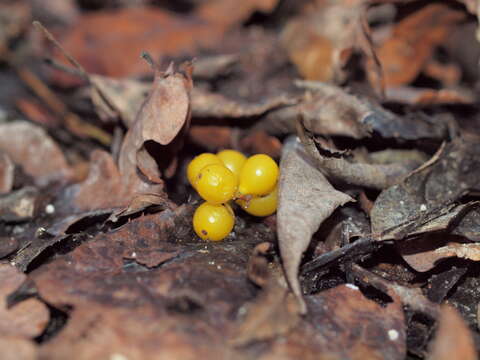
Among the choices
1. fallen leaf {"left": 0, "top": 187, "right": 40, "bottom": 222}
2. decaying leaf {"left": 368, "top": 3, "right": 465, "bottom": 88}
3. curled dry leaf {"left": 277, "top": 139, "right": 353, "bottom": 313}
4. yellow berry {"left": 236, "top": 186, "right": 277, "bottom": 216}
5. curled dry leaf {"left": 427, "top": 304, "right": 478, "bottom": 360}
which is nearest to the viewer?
curled dry leaf {"left": 427, "top": 304, "right": 478, "bottom": 360}

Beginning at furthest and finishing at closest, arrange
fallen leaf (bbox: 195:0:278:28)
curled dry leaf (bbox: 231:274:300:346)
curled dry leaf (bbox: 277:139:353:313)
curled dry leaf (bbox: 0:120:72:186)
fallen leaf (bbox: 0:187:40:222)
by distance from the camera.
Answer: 1. fallen leaf (bbox: 195:0:278:28)
2. curled dry leaf (bbox: 0:120:72:186)
3. fallen leaf (bbox: 0:187:40:222)
4. curled dry leaf (bbox: 277:139:353:313)
5. curled dry leaf (bbox: 231:274:300:346)

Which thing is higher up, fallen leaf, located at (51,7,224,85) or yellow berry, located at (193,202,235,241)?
fallen leaf, located at (51,7,224,85)

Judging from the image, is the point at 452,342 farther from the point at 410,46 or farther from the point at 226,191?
the point at 410,46

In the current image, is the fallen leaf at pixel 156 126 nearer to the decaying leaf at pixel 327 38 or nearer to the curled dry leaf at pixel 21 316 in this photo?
the curled dry leaf at pixel 21 316

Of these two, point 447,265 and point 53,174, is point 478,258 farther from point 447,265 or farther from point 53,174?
point 53,174

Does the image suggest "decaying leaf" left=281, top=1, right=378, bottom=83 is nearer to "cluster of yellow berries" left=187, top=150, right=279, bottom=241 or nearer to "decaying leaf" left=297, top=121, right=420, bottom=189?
"decaying leaf" left=297, top=121, right=420, bottom=189

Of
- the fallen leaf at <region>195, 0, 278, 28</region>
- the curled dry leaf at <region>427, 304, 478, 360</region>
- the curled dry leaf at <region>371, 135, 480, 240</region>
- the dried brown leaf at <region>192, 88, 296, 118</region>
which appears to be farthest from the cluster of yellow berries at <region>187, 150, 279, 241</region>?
the fallen leaf at <region>195, 0, 278, 28</region>

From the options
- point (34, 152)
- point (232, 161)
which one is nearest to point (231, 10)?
point (34, 152)
